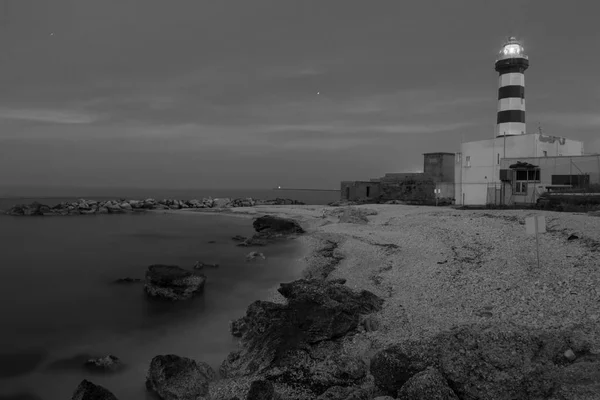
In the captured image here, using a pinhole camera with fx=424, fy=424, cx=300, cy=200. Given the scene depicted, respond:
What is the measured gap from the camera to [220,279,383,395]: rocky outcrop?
21.8 ft

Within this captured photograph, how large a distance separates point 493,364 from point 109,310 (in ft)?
37.5

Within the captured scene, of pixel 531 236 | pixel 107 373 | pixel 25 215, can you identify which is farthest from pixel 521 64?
pixel 25 215

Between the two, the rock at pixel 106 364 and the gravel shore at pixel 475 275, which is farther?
the rock at pixel 106 364

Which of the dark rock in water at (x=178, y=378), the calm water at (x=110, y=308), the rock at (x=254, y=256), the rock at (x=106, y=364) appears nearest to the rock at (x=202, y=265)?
the calm water at (x=110, y=308)

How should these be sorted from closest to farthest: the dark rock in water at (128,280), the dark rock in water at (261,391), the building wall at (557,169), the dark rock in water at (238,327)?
the dark rock in water at (261,391)
the dark rock in water at (238,327)
the dark rock in water at (128,280)
the building wall at (557,169)

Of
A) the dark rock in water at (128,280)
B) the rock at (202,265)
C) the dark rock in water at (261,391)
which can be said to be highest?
the dark rock in water at (261,391)

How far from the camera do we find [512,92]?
32.8 m

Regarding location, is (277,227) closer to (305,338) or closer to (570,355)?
(305,338)

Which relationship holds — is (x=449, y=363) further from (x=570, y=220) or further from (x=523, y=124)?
(x=523, y=124)

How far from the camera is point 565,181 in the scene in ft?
84.7

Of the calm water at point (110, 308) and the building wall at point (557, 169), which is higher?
the building wall at point (557, 169)

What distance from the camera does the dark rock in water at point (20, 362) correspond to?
29.2 ft

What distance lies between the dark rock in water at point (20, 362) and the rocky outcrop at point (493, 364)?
7.65 meters

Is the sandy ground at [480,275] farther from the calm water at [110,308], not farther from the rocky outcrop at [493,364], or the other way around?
the calm water at [110,308]
